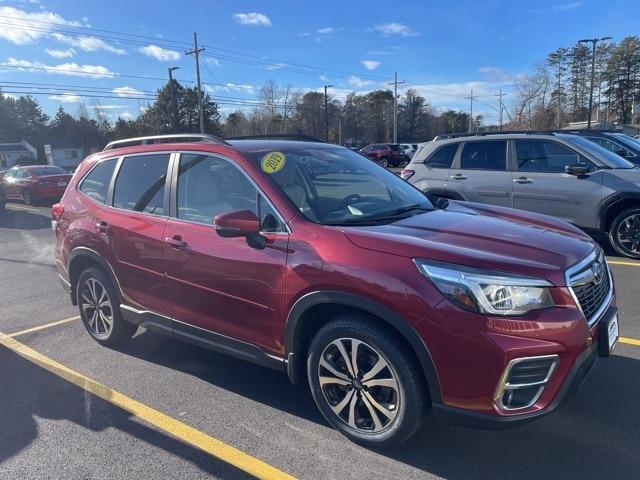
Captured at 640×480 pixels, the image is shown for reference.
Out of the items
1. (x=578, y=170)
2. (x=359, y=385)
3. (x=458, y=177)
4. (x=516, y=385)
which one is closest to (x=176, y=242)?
(x=359, y=385)

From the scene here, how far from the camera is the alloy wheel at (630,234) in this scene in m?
7.07

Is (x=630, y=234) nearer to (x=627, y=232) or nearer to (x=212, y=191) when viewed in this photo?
(x=627, y=232)

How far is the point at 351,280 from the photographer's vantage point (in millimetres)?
2797

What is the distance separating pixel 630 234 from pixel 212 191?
611 centimetres

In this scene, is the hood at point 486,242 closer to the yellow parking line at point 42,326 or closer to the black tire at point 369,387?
the black tire at point 369,387

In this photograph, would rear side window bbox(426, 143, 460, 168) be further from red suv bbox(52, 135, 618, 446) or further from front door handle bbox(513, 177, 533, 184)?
red suv bbox(52, 135, 618, 446)

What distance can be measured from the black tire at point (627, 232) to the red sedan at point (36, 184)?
17577 millimetres

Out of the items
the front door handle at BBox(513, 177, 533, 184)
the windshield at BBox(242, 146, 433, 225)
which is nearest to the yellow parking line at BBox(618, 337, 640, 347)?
the windshield at BBox(242, 146, 433, 225)

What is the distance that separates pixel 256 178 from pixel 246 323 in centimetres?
96

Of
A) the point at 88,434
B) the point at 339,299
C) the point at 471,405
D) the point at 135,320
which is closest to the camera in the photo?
the point at 471,405

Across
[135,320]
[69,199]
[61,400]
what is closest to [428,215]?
[135,320]

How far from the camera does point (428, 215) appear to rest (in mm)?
3605

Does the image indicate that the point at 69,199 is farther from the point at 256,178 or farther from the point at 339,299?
the point at 339,299

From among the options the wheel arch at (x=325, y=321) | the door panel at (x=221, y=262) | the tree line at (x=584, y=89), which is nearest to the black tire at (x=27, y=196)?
the door panel at (x=221, y=262)
